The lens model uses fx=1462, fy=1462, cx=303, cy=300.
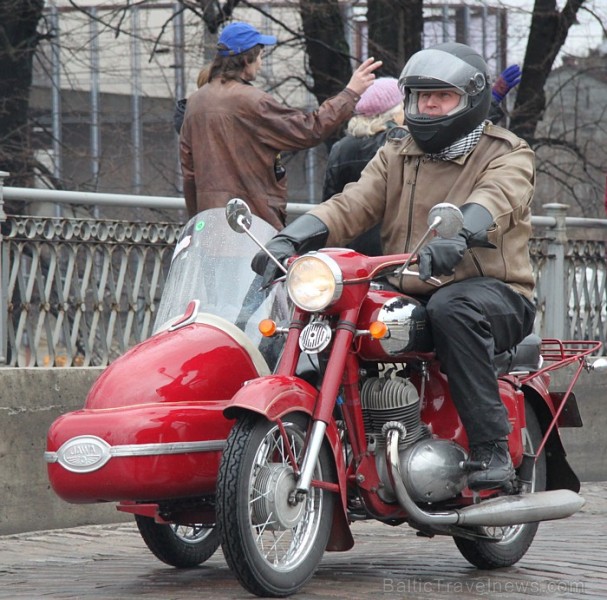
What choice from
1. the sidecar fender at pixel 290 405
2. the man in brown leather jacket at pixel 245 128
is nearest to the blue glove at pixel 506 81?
the man in brown leather jacket at pixel 245 128

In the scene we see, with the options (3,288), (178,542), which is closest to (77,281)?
(3,288)

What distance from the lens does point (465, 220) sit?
17.4 feet

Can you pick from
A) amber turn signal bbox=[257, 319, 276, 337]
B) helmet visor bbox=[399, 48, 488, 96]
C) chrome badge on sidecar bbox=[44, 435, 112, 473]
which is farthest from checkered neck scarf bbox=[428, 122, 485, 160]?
chrome badge on sidecar bbox=[44, 435, 112, 473]

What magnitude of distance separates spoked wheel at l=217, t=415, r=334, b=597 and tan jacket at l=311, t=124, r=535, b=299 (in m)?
0.93

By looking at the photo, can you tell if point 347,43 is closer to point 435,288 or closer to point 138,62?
point 138,62

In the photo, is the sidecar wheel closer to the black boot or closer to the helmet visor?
the black boot

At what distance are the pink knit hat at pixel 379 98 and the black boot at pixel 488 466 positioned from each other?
2.55 meters

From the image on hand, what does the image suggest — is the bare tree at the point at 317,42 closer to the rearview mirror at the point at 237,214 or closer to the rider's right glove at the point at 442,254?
the rearview mirror at the point at 237,214

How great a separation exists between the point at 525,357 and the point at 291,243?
122 cm

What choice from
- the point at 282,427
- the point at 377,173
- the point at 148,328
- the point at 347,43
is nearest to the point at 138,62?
the point at 347,43

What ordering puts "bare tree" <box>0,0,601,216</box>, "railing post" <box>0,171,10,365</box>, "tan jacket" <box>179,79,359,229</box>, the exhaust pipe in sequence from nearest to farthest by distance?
the exhaust pipe → "tan jacket" <box>179,79,359,229</box> → "railing post" <box>0,171,10,365</box> → "bare tree" <box>0,0,601,216</box>

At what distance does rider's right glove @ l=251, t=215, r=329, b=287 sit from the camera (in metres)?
5.30

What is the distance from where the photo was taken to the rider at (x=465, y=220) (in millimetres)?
5309

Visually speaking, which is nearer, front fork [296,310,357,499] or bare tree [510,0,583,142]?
front fork [296,310,357,499]
